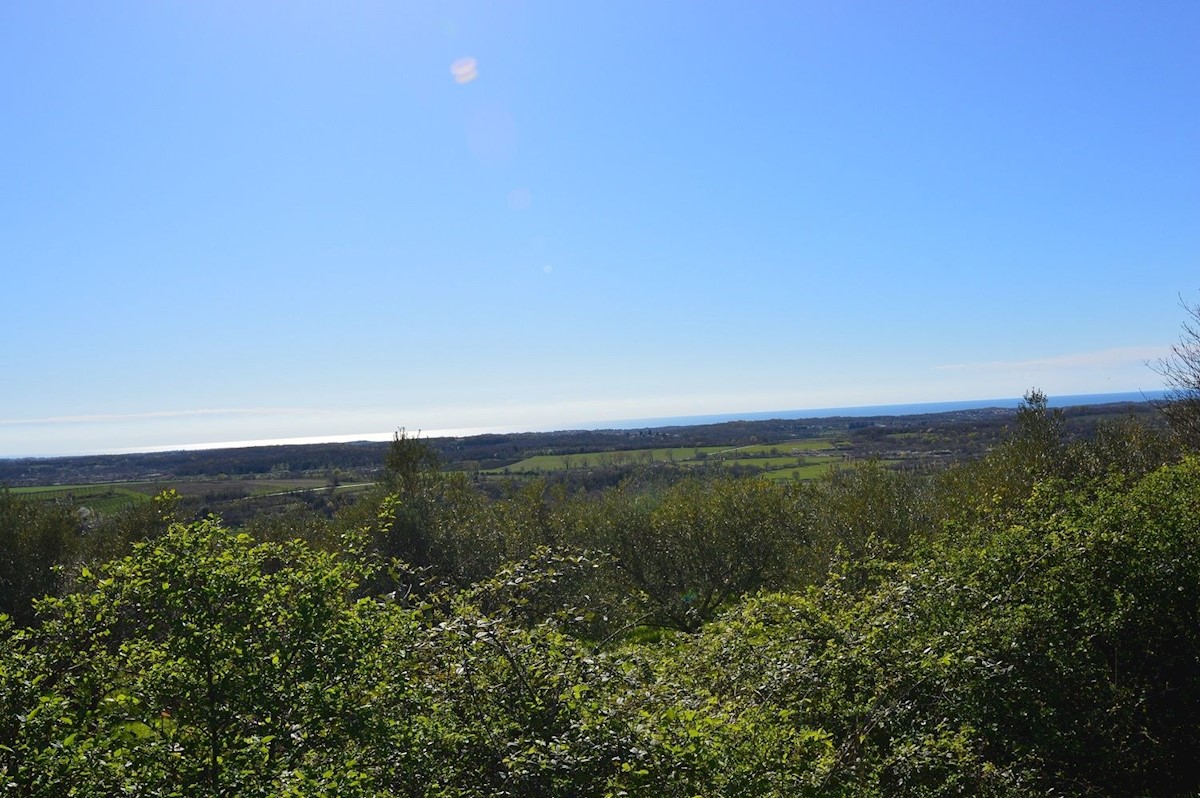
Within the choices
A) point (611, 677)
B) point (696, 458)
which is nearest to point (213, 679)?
point (611, 677)

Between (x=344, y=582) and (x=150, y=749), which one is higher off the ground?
(x=344, y=582)

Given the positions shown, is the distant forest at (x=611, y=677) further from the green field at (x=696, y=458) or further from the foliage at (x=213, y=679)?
the green field at (x=696, y=458)

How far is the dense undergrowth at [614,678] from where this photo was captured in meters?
6.49

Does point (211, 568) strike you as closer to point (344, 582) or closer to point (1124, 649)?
point (344, 582)

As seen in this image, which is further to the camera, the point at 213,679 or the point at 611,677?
the point at 611,677

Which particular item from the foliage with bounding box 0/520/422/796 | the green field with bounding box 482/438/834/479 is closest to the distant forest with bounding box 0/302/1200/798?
the foliage with bounding box 0/520/422/796

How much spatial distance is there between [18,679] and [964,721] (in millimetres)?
11922

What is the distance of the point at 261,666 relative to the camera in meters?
6.95

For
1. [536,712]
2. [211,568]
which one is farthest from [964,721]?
[211,568]

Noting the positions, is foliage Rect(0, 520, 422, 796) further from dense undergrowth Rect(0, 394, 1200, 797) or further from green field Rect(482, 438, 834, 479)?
green field Rect(482, 438, 834, 479)

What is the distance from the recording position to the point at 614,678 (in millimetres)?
7684

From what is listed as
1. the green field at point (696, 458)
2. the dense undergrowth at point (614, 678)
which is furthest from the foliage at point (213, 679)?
the green field at point (696, 458)

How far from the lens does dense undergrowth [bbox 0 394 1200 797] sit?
21.3ft

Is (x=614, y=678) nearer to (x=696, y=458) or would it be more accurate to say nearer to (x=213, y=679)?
(x=213, y=679)
